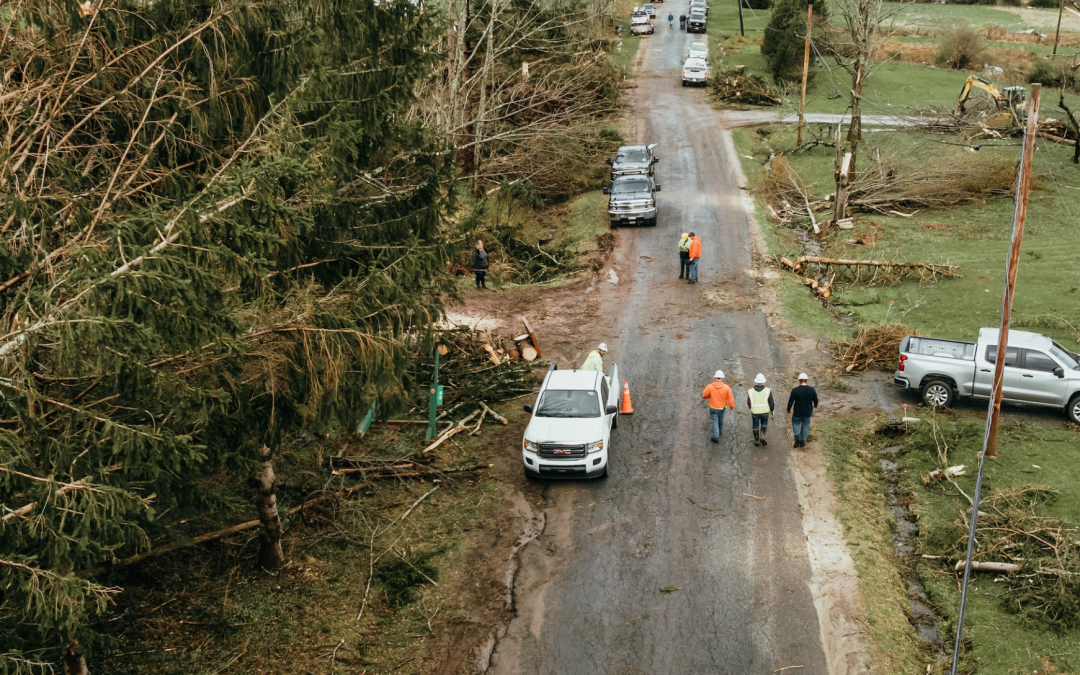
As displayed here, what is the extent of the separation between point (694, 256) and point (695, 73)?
30.2 metres

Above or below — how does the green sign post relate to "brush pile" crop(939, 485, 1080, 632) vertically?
above

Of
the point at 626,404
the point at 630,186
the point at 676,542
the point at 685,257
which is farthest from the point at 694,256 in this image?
the point at 676,542

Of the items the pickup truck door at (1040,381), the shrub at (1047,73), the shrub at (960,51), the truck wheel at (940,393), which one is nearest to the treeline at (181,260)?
the truck wheel at (940,393)

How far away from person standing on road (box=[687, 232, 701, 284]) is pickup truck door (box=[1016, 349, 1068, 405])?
10.0 meters

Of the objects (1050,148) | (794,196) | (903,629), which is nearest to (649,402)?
(903,629)

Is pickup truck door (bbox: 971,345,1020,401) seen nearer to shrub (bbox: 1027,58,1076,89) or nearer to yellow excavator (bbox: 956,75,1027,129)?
yellow excavator (bbox: 956,75,1027,129)

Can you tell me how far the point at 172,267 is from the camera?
25.8ft

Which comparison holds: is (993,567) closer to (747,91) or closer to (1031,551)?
(1031,551)

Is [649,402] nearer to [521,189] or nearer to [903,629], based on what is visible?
[903,629]

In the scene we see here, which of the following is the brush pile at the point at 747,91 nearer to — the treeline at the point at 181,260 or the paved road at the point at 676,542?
the paved road at the point at 676,542

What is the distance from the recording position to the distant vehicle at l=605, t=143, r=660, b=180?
34719 mm

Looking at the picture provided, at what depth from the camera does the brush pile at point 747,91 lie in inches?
1914

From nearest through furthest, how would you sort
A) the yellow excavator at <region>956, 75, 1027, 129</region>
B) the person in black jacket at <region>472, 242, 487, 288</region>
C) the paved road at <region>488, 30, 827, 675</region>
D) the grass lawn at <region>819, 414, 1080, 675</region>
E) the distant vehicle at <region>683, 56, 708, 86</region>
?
the grass lawn at <region>819, 414, 1080, 675</region> → the paved road at <region>488, 30, 827, 675</region> → the person in black jacket at <region>472, 242, 487, 288</region> → the yellow excavator at <region>956, 75, 1027, 129</region> → the distant vehicle at <region>683, 56, 708, 86</region>

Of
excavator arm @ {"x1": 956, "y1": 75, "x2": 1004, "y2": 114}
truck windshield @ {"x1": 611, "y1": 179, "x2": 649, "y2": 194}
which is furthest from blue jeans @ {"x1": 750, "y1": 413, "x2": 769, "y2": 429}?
excavator arm @ {"x1": 956, "y1": 75, "x2": 1004, "y2": 114}
